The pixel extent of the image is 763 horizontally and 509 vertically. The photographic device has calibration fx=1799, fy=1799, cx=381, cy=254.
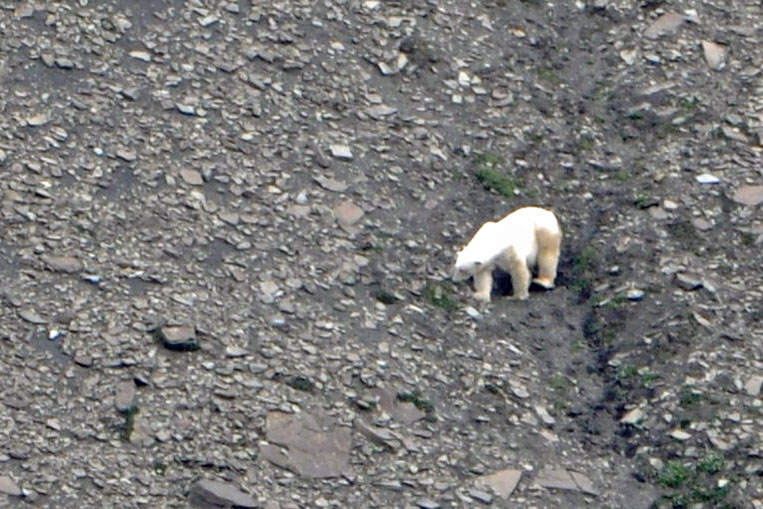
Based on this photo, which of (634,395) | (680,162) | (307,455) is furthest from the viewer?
(680,162)

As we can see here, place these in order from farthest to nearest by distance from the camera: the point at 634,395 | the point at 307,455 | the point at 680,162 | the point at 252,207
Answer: the point at 680,162 → the point at 252,207 → the point at 634,395 → the point at 307,455

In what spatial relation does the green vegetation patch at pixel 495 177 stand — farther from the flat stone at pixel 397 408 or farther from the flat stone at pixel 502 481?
the flat stone at pixel 502 481

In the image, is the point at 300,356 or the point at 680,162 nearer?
the point at 300,356

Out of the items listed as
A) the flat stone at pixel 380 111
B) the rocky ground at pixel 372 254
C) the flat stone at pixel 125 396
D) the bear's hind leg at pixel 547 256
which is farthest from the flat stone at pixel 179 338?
the flat stone at pixel 380 111

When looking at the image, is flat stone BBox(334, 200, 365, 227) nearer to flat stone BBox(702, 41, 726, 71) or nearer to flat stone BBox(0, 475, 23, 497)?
flat stone BBox(0, 475, 23, 497)

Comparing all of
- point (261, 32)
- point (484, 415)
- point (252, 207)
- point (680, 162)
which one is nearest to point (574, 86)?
point (680, 162)

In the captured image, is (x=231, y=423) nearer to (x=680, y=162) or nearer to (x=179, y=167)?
(x=179, y=167)

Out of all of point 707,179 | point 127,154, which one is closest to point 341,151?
point 127,154
